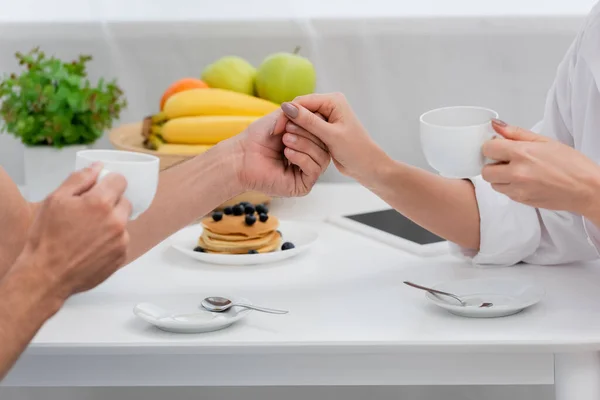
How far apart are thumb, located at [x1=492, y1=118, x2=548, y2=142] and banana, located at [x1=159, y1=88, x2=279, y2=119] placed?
A: 2.78 ft

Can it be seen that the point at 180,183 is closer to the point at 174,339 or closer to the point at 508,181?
the point at 174,339

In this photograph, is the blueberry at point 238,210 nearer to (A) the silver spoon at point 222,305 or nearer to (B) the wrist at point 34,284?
(A) the silver spoon at point 222,305

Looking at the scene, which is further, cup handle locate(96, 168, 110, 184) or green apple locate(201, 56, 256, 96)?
green apple locate(201, 56, 256, 96)

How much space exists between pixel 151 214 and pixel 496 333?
0.56 meters

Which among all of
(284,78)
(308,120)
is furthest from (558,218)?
(284,78)

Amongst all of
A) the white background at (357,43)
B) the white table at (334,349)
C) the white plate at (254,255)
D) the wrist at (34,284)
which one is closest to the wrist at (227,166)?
the white plate at (254,255)

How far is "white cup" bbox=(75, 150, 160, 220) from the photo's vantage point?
958 millimetres

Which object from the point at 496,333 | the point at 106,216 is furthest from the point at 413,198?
the point at 106,216

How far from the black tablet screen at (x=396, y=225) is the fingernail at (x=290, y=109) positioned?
14.0 inches

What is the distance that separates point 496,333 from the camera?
118cm

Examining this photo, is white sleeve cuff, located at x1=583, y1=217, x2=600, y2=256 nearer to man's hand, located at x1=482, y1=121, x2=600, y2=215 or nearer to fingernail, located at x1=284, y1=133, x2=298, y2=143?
man's hand, located at x1=482, y1=121, x2=600, y2=215

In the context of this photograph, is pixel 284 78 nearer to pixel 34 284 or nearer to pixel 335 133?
pixel 335 133

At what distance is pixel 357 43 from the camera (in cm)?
232

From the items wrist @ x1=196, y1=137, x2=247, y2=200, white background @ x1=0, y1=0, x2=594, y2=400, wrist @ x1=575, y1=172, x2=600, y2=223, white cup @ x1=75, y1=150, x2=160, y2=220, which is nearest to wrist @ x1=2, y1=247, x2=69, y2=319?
white cup @ x1=75, y1=150, x2=160, y2=220
